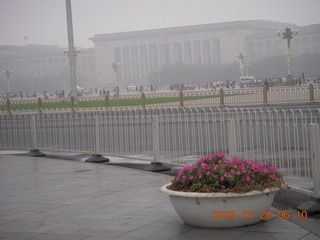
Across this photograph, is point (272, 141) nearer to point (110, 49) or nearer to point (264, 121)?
point (264, 121)

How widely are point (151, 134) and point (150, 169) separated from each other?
902 mm

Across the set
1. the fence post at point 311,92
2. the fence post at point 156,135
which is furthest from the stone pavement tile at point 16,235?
the fence post at point 311,92

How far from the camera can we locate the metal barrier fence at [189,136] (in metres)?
8.32

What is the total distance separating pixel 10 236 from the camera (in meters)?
7.08

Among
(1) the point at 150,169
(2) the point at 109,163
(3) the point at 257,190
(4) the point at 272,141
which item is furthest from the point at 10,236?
(2) the point at 109,163

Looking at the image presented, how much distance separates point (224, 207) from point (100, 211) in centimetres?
218

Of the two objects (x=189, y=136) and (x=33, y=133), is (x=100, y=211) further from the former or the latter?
(x=33, y=133)

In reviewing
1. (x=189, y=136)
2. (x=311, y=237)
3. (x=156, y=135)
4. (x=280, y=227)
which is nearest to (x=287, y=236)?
(x=311, y=237)

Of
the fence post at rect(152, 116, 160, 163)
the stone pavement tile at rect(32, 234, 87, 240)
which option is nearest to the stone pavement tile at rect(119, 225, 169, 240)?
the stone pavement tile at rect(32, 234, 87, 240)

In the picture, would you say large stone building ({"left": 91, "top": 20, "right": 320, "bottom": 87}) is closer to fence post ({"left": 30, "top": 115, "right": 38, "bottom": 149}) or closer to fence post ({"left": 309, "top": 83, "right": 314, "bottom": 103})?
fence post ({"left": 309, "top": 83, "right": 314, "bottom": 103})

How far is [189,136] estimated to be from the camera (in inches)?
462

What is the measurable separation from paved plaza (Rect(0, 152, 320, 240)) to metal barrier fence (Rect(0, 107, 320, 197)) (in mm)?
730

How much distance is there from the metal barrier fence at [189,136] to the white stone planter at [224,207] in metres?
1.07

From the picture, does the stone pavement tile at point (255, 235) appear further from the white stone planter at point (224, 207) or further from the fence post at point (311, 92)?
the fence post at point (311, 92)
